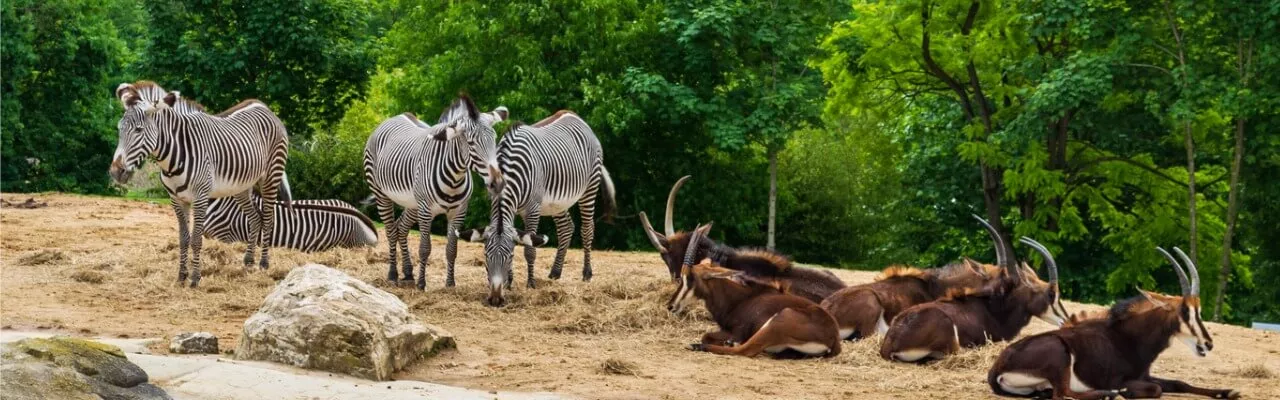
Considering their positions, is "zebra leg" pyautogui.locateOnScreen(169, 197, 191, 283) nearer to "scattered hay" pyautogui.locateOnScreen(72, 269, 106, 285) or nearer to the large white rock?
"scattered hay" pyautogui.locateOnScreen(72, 269, 106, 285)

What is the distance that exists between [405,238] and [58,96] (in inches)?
952

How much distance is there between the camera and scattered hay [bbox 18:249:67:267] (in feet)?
53.5

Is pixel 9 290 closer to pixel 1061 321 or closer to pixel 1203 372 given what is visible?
pixel 1061 321

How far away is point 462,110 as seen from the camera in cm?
1481

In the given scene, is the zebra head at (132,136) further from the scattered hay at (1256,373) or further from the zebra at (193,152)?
the scattered hay at (1256,373)

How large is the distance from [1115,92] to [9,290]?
1938 cm

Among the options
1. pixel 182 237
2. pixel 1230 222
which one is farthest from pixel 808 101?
pixel 182 237

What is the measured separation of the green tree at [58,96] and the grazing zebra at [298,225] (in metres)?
18.1

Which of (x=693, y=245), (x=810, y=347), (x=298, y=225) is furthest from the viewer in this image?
(x=298, y=225)

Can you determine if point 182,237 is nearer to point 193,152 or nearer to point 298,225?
point 193,152

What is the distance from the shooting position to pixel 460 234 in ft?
48.5

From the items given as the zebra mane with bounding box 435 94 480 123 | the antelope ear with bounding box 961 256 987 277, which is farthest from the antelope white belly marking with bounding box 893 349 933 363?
the zebra mane with bounding box 435 94 480 123

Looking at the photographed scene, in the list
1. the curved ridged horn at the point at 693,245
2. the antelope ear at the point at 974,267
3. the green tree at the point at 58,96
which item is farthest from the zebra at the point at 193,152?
the green tree at the point at 58,96

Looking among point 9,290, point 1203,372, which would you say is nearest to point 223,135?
point 9,290
